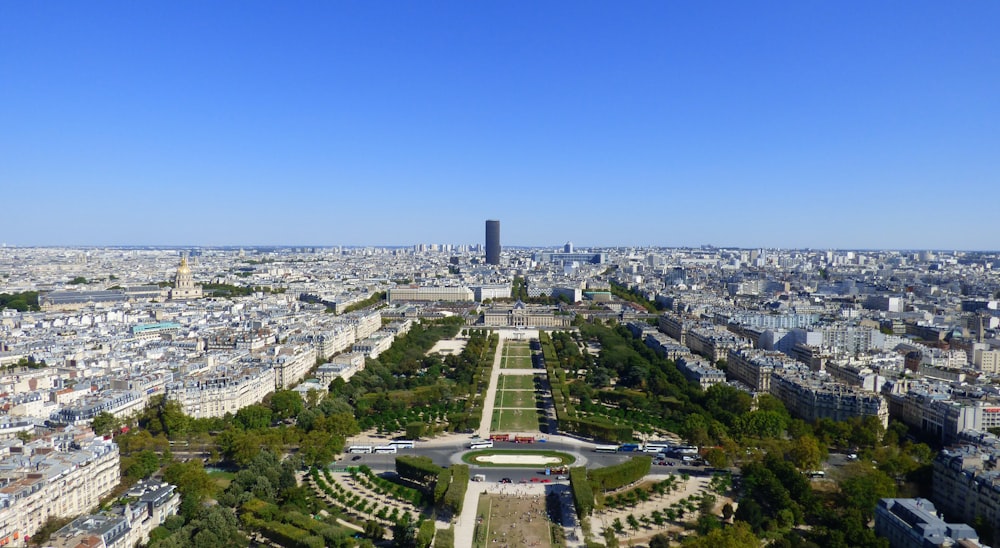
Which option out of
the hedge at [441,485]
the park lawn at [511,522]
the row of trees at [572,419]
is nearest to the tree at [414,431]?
the hedge at [441,485]

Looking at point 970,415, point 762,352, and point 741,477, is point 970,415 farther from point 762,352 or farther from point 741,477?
point 762,352

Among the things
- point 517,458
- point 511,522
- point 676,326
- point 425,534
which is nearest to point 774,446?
point 517,458

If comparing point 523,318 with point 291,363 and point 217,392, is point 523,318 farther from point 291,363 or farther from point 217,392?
point 217,392

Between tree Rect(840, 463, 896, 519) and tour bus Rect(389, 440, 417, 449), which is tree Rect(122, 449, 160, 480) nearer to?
tour bus Rect(389, 440, 417, 449)

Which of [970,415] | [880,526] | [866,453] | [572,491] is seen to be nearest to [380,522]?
[572,491]

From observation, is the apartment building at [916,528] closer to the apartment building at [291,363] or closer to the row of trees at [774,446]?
the row of trees at [774,446]

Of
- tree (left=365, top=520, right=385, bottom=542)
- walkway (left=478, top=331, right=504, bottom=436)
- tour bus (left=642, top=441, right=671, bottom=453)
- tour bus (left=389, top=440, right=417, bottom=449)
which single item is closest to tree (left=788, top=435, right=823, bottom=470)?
tour bus (left=642, top=441, right=671, bottom=453)
